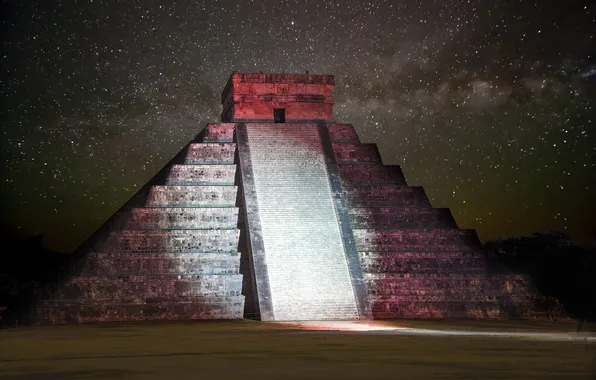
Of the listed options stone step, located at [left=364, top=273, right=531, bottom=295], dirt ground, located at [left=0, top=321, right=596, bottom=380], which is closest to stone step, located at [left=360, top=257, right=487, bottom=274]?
stone step, located at [left=364, top=273, right=531, bottom=295]

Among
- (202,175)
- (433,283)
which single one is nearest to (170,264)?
(202,175)

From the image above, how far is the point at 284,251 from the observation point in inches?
740

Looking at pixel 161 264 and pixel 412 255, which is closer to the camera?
pixel 161 264

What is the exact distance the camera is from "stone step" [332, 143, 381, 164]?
72.4 ft

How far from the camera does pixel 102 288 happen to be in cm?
1764

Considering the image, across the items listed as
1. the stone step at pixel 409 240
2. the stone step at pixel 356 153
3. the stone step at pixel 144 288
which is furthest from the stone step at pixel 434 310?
the stone step at pixel 356 153

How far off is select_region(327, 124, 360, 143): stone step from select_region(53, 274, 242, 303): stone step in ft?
20.4

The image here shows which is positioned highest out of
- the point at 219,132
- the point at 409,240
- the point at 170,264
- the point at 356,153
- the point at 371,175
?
the point at 219,132

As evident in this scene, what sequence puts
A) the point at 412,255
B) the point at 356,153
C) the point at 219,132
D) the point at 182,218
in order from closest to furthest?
the point at 412,255 < the point at 182,218 < the point at 356,153 < the point at 219,132

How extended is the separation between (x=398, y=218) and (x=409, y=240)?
771 mm

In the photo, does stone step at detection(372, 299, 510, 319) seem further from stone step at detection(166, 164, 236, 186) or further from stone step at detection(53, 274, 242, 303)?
stone step at detection(166, 164, 236, 186)

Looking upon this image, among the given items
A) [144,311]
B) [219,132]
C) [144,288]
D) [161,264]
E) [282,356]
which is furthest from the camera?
[219,132]

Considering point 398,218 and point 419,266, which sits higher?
point 398,218

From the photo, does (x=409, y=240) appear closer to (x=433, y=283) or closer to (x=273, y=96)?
(x=433, y=283)
